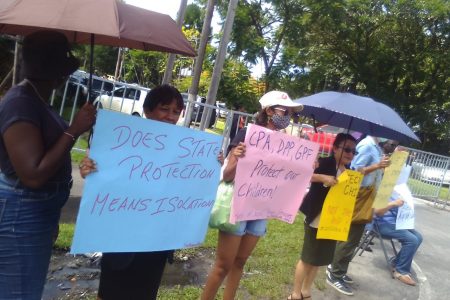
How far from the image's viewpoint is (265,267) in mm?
4961

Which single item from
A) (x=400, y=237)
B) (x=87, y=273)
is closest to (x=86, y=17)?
(x=87, y=273)

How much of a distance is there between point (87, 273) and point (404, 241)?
4.13 meters

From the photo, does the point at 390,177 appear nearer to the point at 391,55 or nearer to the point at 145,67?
the point at 391,55

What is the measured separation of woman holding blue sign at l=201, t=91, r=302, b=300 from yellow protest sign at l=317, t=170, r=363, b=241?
70cm

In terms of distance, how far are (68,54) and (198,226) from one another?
128 cm

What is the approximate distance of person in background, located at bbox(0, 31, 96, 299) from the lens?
179cm

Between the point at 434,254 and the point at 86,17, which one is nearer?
the point at 86,17

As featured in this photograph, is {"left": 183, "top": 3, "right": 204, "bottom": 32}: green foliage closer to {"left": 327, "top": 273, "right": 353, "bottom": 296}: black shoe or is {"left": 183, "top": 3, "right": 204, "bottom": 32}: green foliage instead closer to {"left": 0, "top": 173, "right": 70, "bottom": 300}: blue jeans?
{"left": 327, "top": 273, "right": 353, "bottom": 296}: black shoe

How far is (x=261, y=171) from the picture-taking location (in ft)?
9.80

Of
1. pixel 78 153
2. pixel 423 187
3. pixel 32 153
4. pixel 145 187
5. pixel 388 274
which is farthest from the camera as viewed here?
pixel 423 187

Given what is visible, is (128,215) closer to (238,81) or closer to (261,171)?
(261,171)

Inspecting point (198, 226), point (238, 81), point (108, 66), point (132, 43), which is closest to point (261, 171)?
point (198, 226)

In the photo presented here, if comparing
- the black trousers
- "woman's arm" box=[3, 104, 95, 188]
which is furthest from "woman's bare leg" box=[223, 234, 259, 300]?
"woman's arm" box=[3, 104, 95, 188]

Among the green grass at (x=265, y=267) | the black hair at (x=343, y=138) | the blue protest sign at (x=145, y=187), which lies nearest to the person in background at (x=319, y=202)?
the black hair at (x=343, y=138)
